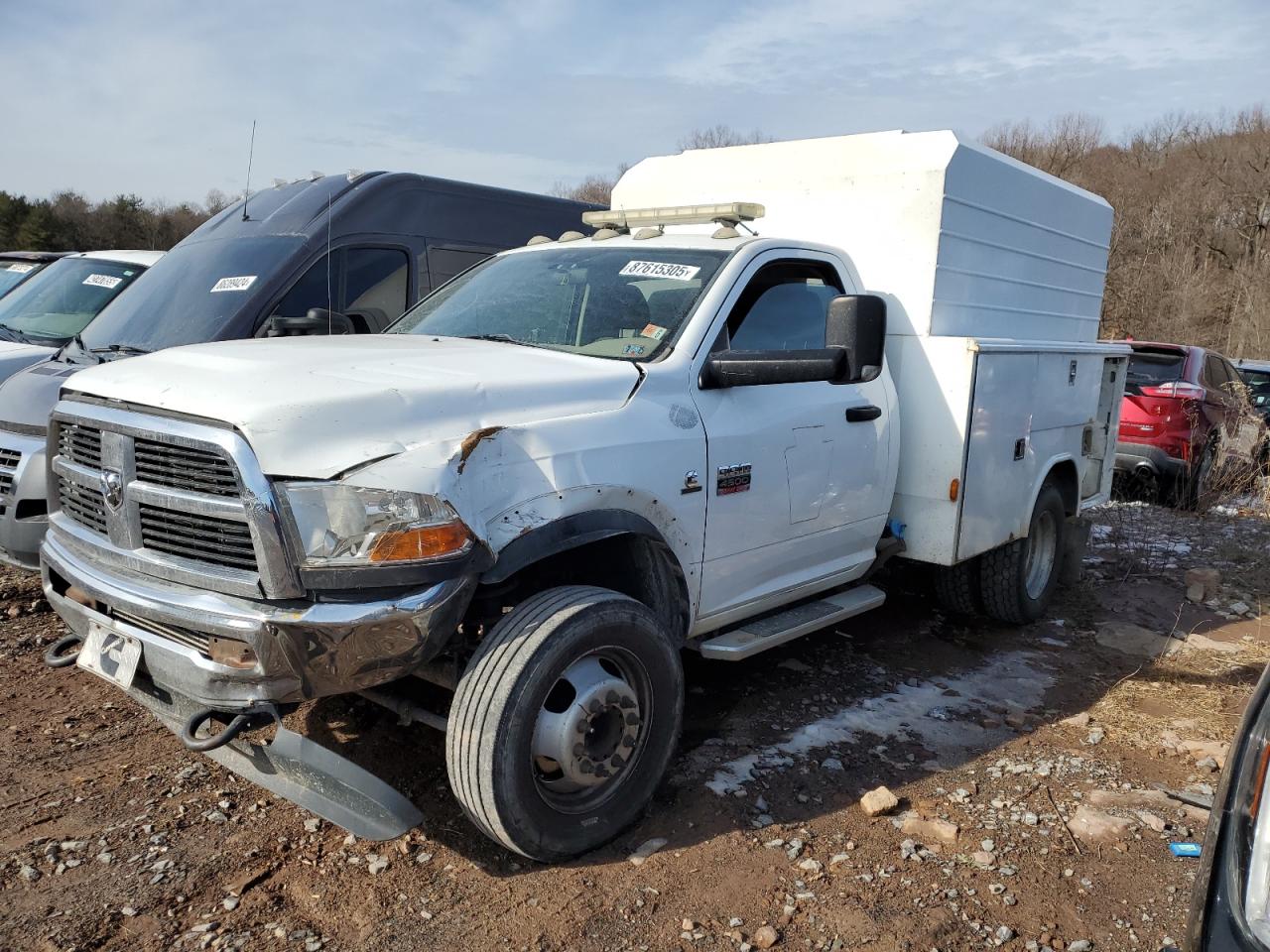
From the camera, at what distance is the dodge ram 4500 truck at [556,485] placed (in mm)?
2666

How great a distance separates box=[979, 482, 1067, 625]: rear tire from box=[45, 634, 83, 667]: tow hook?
4430 mm

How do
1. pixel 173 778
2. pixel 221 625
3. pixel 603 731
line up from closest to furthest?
pixel 221 625 < pixel 603 731 < pixel 173 778

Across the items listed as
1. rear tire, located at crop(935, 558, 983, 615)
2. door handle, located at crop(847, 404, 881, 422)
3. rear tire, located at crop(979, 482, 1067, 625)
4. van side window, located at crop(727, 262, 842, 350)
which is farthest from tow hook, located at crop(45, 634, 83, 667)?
rear tire, located at crop(979, 482, 1067, 625)

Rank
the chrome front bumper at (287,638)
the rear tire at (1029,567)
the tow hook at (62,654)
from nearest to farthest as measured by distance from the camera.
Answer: the chrome front bumper at (287,638) < the tow hook at (62,654) < the rear tire at (1029,567)

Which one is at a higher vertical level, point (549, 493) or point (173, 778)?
point (549, 493)

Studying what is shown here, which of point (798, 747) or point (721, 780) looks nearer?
point (721, 780)

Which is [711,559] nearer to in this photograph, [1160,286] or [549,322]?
[549,322]

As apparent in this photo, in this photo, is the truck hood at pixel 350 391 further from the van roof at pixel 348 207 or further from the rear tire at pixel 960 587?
the van roof at pixel 348 207

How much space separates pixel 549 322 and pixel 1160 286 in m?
35.5

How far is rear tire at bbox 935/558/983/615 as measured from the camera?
18.3 ft

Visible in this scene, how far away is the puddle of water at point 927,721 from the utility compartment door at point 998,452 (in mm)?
653

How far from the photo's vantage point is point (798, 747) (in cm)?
391

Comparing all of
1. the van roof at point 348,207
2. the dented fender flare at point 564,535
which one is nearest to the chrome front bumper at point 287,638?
the dented fender flare at point 564,535

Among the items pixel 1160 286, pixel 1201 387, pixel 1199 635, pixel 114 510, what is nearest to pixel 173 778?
pixel 114 510
